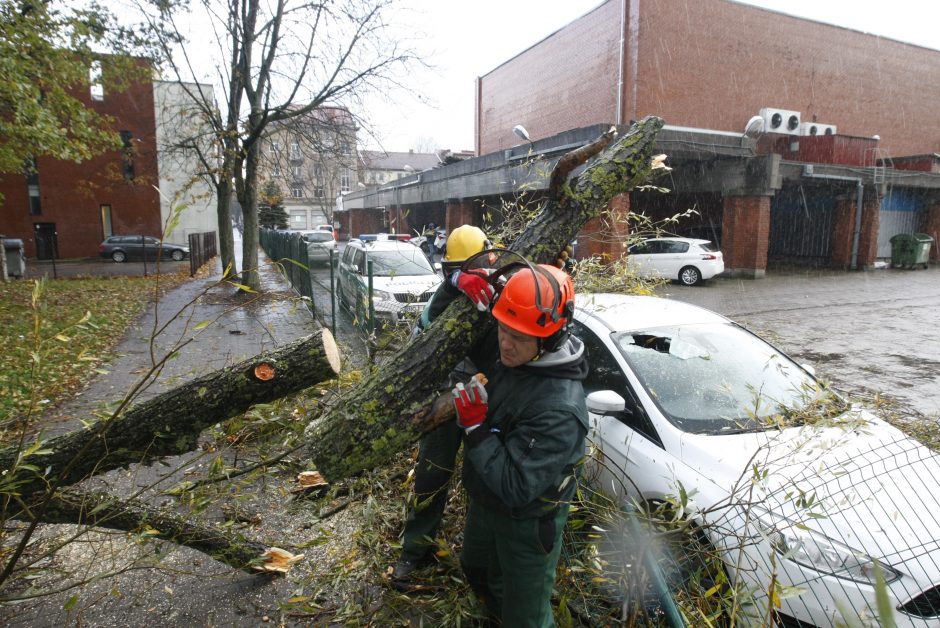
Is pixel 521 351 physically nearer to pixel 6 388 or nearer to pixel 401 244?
pixel 6 388

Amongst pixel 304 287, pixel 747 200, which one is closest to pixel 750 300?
pixel 747 200

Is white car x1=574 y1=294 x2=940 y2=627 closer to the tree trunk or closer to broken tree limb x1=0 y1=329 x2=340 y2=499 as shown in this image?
broken tree limb x1=0 y1=329 x2=340 y2=499

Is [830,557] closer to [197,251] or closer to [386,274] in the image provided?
[386,274]

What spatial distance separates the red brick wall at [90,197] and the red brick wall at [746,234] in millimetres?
26280

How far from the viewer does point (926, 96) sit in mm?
31359

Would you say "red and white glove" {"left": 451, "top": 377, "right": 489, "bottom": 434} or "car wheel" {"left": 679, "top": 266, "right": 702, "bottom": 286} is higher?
"red and white glove" {"left": 451, "top": 377, "right": 489, "bottom": 434}

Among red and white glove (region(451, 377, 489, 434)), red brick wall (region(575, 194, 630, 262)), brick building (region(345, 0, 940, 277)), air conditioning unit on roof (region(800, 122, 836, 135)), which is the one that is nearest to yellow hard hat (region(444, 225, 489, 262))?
red brick wall (region(575, 194, 630, 262))

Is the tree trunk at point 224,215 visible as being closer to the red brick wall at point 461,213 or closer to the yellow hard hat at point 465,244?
the red brick wall at point 461,213

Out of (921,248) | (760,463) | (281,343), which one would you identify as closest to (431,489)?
(760,463)

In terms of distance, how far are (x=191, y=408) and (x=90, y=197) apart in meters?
30.6

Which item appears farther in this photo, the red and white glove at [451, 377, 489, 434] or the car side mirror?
the car side mirror

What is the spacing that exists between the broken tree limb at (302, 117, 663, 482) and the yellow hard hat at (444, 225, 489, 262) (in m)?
0.48

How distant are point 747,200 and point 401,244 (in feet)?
43.5

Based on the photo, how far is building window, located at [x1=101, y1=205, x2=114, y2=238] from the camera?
29.0m
